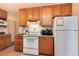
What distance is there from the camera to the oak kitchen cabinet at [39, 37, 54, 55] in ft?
14.1

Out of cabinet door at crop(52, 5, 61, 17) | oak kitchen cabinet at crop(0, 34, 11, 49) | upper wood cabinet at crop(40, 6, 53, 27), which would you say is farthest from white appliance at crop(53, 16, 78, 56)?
oak kitchen cabinet at crop(0, 34, 11, 49)

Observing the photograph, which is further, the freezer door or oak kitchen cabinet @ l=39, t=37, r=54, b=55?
oak kitchen cabinet @ l=39, t=37, r=54, b=55

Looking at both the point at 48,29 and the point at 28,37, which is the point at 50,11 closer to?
the point at 48,29

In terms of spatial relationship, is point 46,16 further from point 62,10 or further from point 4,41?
point 4,41

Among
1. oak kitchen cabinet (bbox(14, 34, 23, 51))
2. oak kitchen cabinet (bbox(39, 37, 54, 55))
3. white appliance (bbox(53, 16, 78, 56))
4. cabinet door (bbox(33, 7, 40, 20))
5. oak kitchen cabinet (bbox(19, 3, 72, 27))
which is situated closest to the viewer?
white appliance (bbox(53, 16, 78, 56))

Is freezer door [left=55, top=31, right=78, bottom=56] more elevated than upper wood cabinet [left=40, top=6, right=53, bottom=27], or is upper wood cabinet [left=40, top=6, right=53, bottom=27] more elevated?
upper wood cabinet [left=40, top=6, right=53, bottom=27]

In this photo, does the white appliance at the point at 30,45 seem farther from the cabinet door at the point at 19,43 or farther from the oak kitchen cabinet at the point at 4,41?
the oak kitchen cabinet at the point at 4,41

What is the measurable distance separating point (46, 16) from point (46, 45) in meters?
1.32

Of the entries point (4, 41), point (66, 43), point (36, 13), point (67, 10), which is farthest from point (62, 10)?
point (4, 41)

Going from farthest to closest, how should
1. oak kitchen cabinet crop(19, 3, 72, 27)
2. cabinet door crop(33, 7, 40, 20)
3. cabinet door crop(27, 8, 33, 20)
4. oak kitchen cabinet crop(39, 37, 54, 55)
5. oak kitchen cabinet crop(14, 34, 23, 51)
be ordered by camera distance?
cabinet door crop(27, 8, 33, 20)
cabinet door crop(33, 7, 40, 20)
oak kitchen cabinet crop(14, 34, 23, 51)
oak kitchen cabinet crop(19, 3, 72, 27)
oak kitchen cabinet crop(39, 37, 54, 55)

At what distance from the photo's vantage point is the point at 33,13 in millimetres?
5398

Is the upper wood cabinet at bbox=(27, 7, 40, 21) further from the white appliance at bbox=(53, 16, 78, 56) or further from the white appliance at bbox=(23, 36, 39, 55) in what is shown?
the white appliance at bbox=(53, 16, 78, 56)

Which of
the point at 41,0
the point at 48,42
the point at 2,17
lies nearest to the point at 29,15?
the point at 2,17

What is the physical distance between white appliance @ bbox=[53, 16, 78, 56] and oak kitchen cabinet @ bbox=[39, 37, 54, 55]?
12.6 inches
